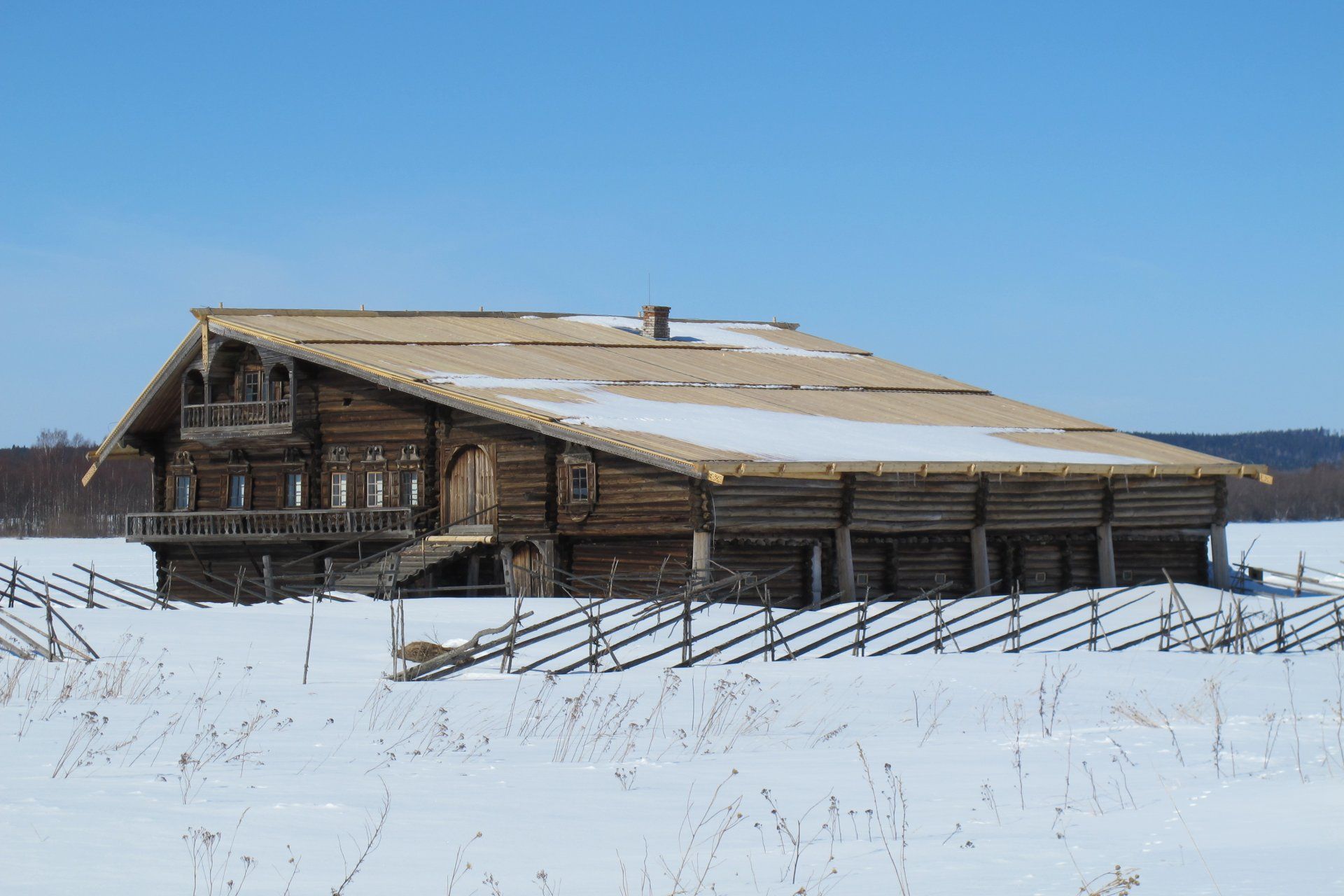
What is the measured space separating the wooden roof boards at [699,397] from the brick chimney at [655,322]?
33cm

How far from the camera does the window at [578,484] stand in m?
28.7

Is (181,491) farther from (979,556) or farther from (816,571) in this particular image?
(979,556)

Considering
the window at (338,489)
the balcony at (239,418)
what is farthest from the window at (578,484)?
the balcony at (239,418)

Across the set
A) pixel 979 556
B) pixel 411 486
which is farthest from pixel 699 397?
pixel 979 556

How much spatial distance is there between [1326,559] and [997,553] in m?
41.4

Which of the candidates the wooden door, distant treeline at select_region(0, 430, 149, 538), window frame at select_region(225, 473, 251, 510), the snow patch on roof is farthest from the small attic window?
distant treeline at select_region(0, 430, 149, 538)

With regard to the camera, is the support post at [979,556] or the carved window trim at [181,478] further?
the carved window trim at [181,478]

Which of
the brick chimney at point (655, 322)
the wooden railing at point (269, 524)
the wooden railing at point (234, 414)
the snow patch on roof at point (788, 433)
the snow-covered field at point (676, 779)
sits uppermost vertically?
the brick chimney at point (655, 322)

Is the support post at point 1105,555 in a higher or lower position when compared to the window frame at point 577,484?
lower

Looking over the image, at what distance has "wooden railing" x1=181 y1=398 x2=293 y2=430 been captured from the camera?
3347 centimetres

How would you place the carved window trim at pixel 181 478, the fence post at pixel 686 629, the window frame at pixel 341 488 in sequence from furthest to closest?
the carved window trim at pixel 181 478
the window frame at pixel 341 488
the fence post at pixel 686 629

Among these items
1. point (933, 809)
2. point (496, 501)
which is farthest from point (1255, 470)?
point (933, 809)

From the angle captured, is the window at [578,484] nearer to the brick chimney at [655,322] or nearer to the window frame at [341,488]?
the window frame at [341,488]

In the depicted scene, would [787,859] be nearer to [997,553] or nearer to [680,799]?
[680,799]
